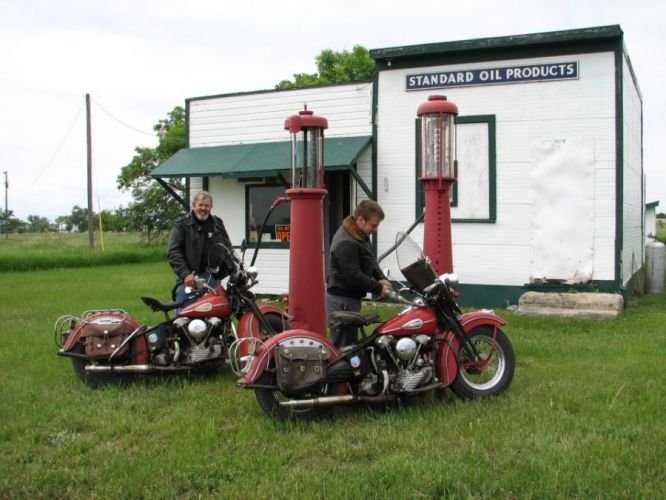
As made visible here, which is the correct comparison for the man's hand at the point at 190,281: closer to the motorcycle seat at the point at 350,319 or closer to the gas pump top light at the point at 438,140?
the motorcycle seat at the point at 350,319

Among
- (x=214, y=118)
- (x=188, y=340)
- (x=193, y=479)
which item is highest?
(x=214, y=118)

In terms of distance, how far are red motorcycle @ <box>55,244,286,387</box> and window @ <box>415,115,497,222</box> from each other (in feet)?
18.3

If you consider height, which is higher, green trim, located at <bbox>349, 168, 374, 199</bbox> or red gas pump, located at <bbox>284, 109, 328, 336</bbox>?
green trim, located at <bbox>349, 168, 374, 199</bbox>

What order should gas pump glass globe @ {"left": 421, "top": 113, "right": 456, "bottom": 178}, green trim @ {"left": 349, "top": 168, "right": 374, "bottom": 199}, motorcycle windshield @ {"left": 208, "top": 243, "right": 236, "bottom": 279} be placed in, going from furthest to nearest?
1. green trim @ {"left": 349, "top": 168, "right": 374, "bottom": 199}
2. gas pump glass globe @ {"left": 421, "top": 113, "right": 456, "bottom": 178}
3. motorcycle windshield @ {"left": 208, "top": 243, "right": 236, "bottom": 279}

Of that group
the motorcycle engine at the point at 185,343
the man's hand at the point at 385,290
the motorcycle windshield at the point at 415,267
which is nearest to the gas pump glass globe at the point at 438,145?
the motorcycle windshield at the point at 415,267

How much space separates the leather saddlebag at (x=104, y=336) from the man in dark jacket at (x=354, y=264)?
1890 mm

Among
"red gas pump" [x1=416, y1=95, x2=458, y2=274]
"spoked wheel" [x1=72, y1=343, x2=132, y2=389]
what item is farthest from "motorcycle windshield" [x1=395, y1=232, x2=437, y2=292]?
"spoked wheel" [x1=72, y1=343, x2=132, y2=389]

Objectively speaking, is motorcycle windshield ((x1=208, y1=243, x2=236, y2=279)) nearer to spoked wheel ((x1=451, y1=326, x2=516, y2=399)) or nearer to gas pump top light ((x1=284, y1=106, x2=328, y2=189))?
gas pump top light ((x1=284, y1=106, x2=328, y2=189))

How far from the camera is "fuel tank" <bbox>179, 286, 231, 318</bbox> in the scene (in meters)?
6.45

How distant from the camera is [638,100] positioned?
47.1 ft

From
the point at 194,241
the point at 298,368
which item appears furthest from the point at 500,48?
the point at 298,368

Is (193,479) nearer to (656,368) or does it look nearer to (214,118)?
(656,368)

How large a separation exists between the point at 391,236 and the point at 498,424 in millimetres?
7183

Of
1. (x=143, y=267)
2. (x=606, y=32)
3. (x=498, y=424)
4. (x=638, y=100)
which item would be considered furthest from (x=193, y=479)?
(x=143, y=267)
